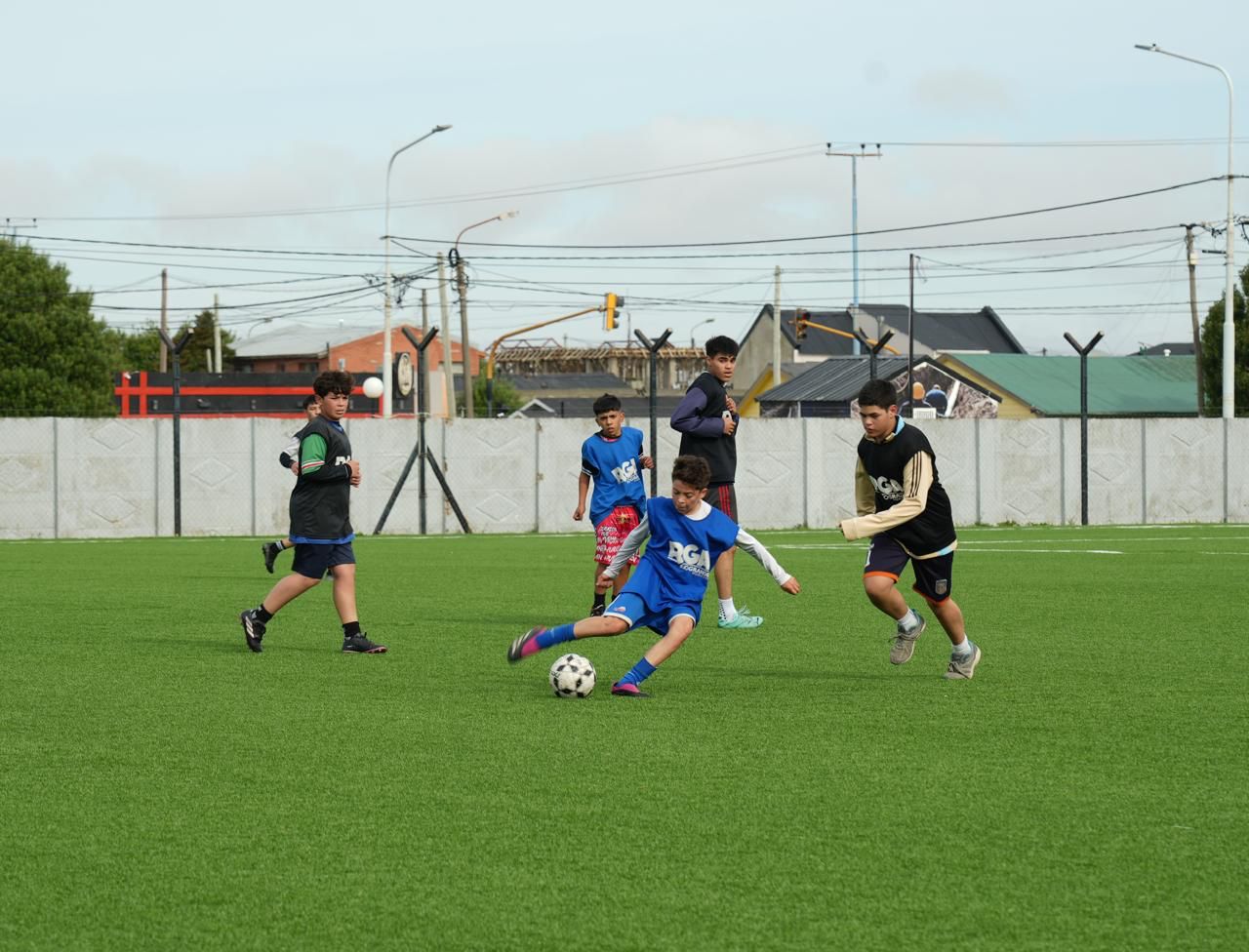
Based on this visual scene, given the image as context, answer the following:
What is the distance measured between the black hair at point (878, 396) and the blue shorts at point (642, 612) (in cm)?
Result: 147

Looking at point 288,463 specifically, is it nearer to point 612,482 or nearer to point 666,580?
point 612,482

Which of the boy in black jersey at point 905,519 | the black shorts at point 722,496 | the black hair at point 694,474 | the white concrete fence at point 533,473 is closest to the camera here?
the black hair at point 694,474

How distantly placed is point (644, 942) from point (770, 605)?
391 inches

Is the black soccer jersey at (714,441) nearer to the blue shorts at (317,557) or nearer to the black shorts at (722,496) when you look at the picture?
the black shorts at (722,496)

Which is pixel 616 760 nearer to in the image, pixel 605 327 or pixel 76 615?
pixel 76 615

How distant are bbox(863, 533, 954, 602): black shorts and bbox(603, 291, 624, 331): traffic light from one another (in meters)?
36.3

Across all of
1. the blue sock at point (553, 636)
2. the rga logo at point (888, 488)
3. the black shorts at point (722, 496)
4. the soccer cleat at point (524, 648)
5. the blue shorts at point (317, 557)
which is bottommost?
the soccer cleat at point (524, 648)

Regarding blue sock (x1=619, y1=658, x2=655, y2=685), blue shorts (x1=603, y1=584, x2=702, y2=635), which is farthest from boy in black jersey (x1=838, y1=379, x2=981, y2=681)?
blue sock (x1=619, y1=658, x2=655, y2=685)

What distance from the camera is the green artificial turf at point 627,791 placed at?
14.9 feet

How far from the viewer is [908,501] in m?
9.12

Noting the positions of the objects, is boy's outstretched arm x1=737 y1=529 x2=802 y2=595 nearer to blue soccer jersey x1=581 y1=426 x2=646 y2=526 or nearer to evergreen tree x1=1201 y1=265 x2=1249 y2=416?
Result: blue soccer jersey x1=581 y1=426 x2=646 y2=526

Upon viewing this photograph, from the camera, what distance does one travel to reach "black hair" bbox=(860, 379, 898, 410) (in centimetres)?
914

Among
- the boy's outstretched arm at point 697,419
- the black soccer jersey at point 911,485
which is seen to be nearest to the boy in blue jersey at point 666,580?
the black soccer jersey at point 911,485

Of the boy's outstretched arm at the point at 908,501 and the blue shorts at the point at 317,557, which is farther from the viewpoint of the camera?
the blue shorts at the point at 317,557
